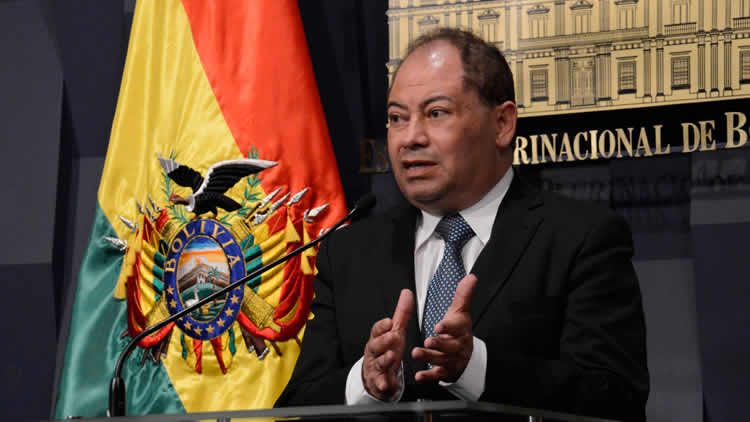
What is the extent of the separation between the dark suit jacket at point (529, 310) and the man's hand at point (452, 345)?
8 cm

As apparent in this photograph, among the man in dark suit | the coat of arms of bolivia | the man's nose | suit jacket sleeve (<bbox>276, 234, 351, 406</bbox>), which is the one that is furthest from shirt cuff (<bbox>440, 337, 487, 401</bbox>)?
the coat of arms of bolivia

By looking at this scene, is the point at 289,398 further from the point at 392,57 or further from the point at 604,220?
the point at 392,57

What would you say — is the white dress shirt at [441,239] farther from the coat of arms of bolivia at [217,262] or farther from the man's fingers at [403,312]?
the coat of arms of bolivia at [217,262]

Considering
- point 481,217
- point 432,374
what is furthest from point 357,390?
point 481,217

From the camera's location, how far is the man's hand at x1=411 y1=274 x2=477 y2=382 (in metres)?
1.33

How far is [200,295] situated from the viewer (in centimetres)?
267

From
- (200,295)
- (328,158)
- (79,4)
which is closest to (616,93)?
(328,158)

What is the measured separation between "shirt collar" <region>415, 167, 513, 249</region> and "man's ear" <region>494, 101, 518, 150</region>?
0.29ft

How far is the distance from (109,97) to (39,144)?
0.33 m

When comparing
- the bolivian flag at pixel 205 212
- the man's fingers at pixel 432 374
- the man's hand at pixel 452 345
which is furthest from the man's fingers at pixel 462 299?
the bolivian flag at pixel 205 212

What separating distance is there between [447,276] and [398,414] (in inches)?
30.9

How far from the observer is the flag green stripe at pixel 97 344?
2.72m

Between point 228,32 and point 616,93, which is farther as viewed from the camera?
point 228,32

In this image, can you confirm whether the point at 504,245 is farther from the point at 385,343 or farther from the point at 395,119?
the point at 385,343
